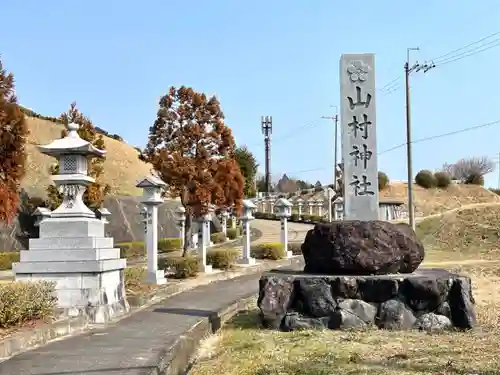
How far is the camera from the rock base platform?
8273 mm

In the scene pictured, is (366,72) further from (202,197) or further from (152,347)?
(202,197)

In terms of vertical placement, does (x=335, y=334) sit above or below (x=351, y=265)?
below

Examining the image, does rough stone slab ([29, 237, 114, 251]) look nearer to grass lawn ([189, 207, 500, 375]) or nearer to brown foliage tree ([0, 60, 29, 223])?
grass lawn ([189, 207, 500, 375])

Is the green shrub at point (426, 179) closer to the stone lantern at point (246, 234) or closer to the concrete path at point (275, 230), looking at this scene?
the concrete path at point (275, 230)

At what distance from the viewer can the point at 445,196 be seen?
70562 mm

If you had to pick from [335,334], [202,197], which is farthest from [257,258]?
[335,334]

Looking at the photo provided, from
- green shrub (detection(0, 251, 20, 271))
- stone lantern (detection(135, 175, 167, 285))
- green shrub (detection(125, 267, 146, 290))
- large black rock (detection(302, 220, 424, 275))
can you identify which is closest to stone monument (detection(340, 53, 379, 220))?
large black rock (detection(302, 220, 424, 275))

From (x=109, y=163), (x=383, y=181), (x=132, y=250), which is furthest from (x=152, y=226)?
(x=383, y=181)

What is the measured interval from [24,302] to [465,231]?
28.0 m

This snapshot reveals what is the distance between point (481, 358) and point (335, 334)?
2.09m

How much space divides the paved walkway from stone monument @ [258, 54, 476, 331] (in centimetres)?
174

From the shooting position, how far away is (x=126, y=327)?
9414 millimetres

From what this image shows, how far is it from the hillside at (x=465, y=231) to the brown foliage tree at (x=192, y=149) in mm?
14090

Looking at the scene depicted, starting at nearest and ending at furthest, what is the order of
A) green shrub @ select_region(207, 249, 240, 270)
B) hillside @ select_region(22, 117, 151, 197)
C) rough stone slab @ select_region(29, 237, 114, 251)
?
rough stone slab @ select_region(29, 237, 114, 251)
green shrub @ select_region(207, 249, 240, 270)
hillside @ select_region(22, 117, 151, 197)
